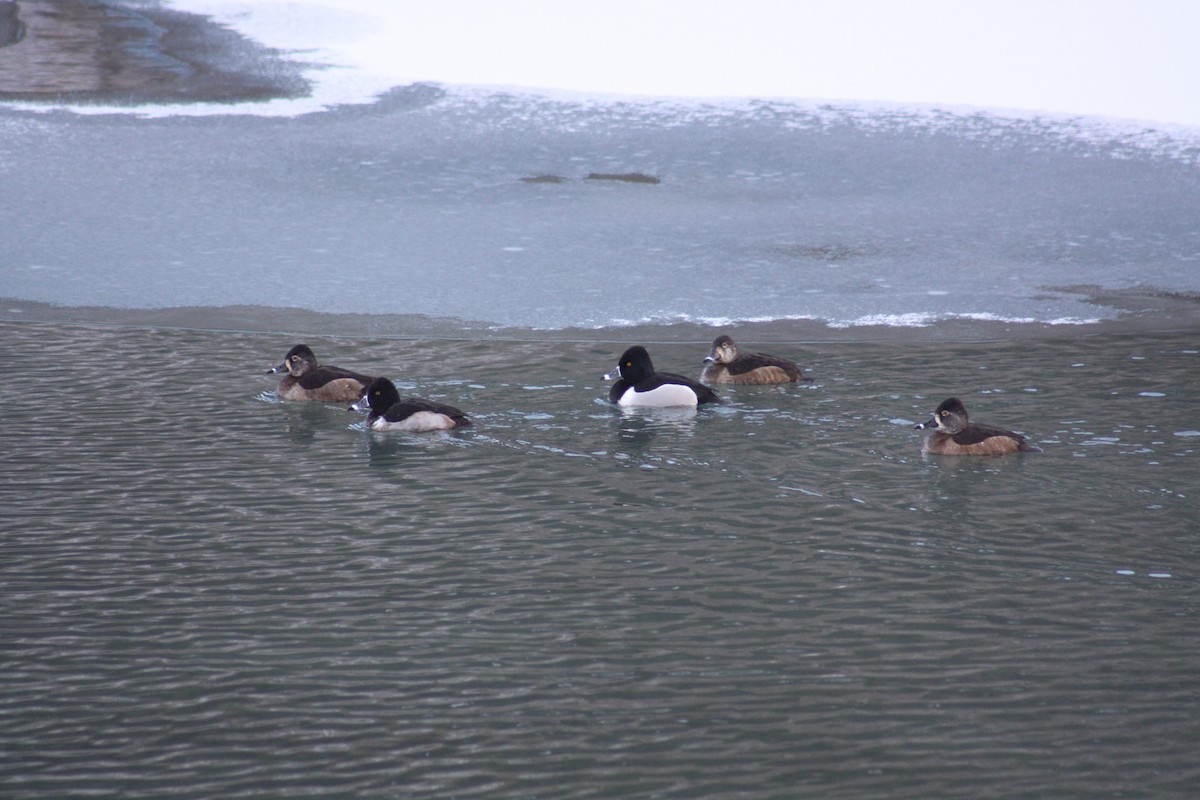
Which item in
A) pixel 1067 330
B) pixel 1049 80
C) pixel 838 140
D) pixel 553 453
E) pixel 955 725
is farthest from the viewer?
pixel 1049 80

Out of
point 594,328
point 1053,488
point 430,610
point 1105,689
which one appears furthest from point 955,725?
point 594,328

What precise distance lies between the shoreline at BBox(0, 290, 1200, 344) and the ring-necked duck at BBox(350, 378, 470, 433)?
5.53 ft

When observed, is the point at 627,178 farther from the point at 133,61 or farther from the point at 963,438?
the point at 133,61

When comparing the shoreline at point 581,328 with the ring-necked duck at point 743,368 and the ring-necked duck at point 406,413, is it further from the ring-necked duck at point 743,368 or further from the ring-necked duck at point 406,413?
the ring-necked duck at point 406,413

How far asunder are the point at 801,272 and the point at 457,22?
707 centimetres

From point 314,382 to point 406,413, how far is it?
0.95 m

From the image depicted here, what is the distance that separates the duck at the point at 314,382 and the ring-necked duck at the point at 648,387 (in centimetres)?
142

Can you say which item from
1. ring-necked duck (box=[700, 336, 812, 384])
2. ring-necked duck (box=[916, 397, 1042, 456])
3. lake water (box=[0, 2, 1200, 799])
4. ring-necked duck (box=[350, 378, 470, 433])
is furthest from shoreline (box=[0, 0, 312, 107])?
ring-necked duck (box=[916, 397, 1042, 456])

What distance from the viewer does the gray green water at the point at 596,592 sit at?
3781 mm

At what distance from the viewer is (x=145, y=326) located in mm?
9102

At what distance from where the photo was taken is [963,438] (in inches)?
261

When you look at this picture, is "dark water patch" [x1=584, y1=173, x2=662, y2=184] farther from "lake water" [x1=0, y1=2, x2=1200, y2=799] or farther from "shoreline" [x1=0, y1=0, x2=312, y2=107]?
"shoreline" [x1=0, y1=0, x2=312, y2=107]

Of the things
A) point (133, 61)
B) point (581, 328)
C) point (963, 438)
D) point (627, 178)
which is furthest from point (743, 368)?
point (133, 61)

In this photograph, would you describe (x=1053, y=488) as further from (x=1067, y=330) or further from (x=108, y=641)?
(x=108, y=641)
